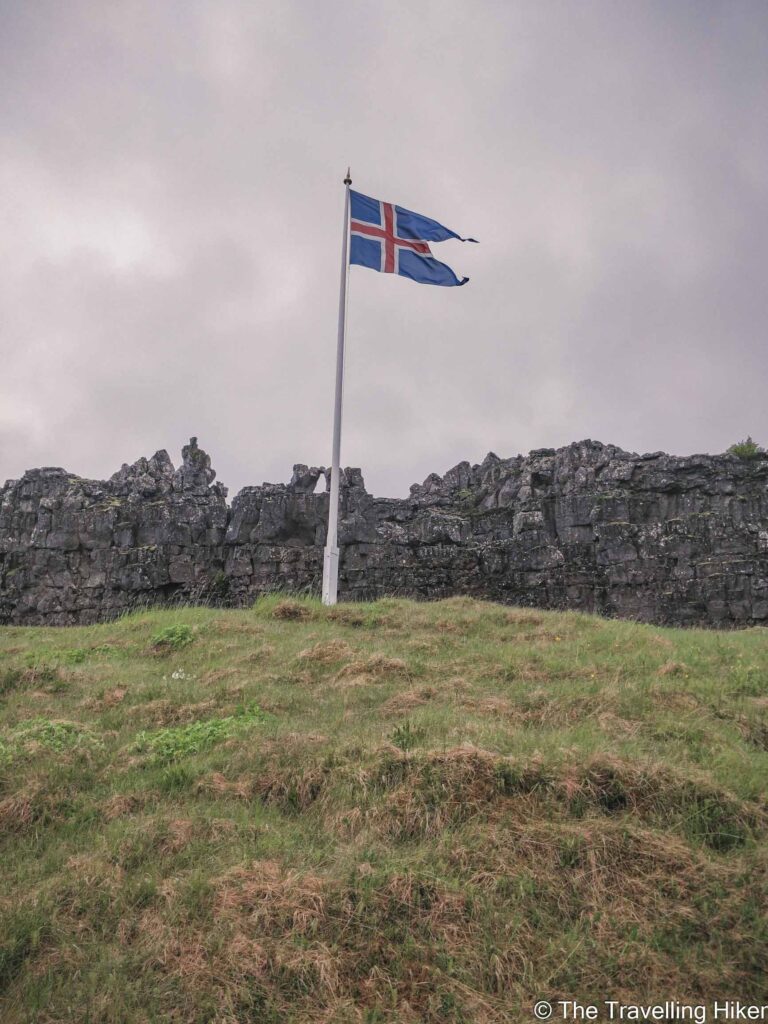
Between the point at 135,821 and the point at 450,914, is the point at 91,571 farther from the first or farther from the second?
the point at 450,914

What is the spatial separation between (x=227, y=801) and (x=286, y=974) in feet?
7.27

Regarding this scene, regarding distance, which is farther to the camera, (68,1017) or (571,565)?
(571,565)

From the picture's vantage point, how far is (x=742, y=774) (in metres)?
6.14

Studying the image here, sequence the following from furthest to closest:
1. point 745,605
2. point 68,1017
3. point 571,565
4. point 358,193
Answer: point 571,565 → point 745,605 → point 358,193 → point 68,1017

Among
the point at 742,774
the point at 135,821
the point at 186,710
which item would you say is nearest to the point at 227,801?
the point at 135,821

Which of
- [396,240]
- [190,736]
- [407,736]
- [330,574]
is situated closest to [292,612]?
[330,574]

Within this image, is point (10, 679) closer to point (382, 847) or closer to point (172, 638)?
point (172, 638)

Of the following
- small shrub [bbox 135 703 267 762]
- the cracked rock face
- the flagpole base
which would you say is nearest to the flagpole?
the flagpole base

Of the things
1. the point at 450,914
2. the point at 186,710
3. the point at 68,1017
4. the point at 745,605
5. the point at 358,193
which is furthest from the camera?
the point at 745,605

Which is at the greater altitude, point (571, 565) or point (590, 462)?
point (590, 462)

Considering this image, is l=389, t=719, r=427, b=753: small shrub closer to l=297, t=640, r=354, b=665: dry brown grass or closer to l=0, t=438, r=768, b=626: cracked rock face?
l=297, t=640, r=354, b=665: dry brown grass

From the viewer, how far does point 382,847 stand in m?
5.25

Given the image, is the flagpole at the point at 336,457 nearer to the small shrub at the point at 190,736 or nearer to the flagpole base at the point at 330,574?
the flagpole base at the point at 330,574

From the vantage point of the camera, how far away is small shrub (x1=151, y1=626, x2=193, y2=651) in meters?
12.6
